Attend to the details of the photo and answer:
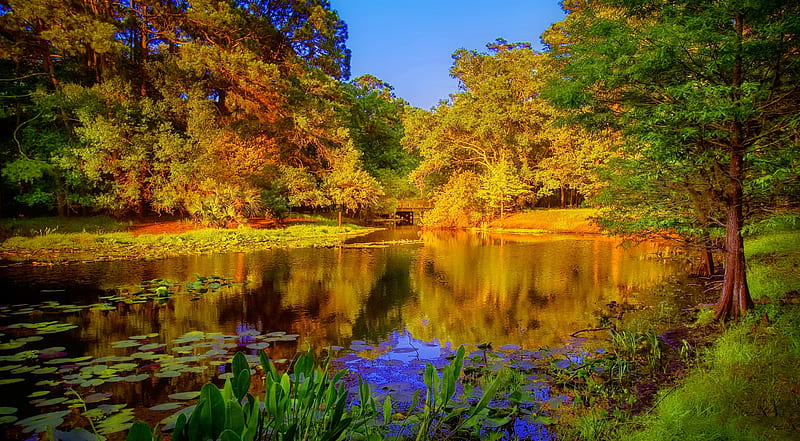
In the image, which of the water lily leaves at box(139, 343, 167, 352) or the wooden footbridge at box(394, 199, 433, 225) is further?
the wooden footbridge at box(394, 199, 433, 225)

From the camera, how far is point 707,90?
470cm

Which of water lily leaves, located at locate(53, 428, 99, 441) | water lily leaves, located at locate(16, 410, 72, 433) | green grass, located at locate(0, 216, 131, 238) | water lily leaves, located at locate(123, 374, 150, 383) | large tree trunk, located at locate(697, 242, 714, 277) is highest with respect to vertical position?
green grass, located at locate(0, 216, 131, 238)

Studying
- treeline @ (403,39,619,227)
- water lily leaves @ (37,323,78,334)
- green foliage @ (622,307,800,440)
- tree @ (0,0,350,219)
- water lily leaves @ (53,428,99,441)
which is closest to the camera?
water lily leaves @ (53,428,99,441)

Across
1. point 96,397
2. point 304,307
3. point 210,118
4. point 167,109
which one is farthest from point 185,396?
point 167,109

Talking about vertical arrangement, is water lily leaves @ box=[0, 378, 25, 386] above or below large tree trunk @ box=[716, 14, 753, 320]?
below

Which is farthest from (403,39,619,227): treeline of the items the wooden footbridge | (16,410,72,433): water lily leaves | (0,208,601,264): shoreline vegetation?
(16,410,72,433): water lily leaves

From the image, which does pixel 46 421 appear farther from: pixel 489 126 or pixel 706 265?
pixel 489 126

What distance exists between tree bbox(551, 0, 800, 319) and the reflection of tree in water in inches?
161

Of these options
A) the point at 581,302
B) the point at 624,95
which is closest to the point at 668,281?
the point at 581,302

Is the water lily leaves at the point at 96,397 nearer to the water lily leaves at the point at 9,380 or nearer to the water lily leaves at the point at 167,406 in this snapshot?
the water lily leaves at the point at 167,406

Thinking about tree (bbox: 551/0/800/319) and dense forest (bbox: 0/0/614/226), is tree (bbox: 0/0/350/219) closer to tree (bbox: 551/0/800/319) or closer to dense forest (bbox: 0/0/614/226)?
dense forest (bbox: 0/0/614/226)

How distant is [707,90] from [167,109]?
2169 centimetres

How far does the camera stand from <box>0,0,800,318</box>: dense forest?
5438 millimetres

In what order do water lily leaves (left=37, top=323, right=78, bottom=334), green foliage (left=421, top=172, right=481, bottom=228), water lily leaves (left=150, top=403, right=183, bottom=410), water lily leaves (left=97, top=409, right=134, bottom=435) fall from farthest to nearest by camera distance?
green foliage (left=421, top=172, right=481, bottom=228) → water lily leaves (left=37, top=323, right=78, bottom=334) → water lily leaves (left=150, top=403, right=183, bottom=410) → water lily leaves (left=97, top=409, right=134, bottom=435)
